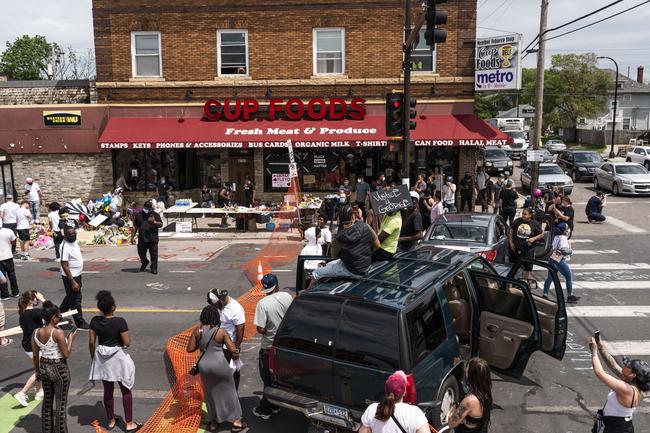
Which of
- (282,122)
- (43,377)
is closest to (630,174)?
(282,122)

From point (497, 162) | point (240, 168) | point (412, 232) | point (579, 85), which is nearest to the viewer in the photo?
point (412, 232)

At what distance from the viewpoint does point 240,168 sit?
2467cm

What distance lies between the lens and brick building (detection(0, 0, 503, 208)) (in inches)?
890

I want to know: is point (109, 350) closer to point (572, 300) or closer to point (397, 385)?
point (397, 385)

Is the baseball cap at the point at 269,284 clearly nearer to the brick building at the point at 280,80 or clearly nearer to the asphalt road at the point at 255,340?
the asphalt road at the point at 255,340

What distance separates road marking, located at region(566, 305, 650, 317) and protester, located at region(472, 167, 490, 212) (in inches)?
449

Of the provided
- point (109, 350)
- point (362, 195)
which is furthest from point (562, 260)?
point (362, 195)

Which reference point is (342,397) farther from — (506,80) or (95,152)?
(95,152)

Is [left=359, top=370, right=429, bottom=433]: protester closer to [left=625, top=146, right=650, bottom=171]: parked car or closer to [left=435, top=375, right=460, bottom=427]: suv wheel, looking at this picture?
[left=435, top=375, right=460, bottom=427]: suv wheel

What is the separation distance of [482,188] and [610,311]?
40.6 feet

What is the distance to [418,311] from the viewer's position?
6117 mm

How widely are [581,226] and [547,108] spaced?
52.2 m

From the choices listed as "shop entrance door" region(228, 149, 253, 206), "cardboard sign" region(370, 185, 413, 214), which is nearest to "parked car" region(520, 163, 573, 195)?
"shop entrance door" region(228, 149, 253, 206)

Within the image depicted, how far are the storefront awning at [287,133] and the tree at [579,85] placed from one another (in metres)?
46.6
